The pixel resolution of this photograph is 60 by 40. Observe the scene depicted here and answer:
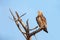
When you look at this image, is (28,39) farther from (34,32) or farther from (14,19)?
(14,19)

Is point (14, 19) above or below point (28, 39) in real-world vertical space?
above

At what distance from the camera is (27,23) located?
21.5 ft

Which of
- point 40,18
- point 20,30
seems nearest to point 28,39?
point 20,30

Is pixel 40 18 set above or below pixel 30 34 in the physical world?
below

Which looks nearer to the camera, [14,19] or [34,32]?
[34,32]

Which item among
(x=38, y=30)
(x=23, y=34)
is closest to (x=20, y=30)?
(x=23, y=34)

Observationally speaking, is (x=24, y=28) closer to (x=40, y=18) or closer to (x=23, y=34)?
(x=23, y=34)

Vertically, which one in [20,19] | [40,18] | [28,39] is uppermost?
[20,19]

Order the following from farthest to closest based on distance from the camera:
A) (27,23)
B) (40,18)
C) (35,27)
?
(40,18), (35,27), (27,23)

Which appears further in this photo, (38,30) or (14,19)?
(14,19)

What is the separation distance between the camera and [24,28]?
6.86m

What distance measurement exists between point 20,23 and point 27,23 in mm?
643

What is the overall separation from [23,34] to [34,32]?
1.46 ft

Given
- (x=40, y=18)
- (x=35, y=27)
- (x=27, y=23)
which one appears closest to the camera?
(x=27, y=23)
